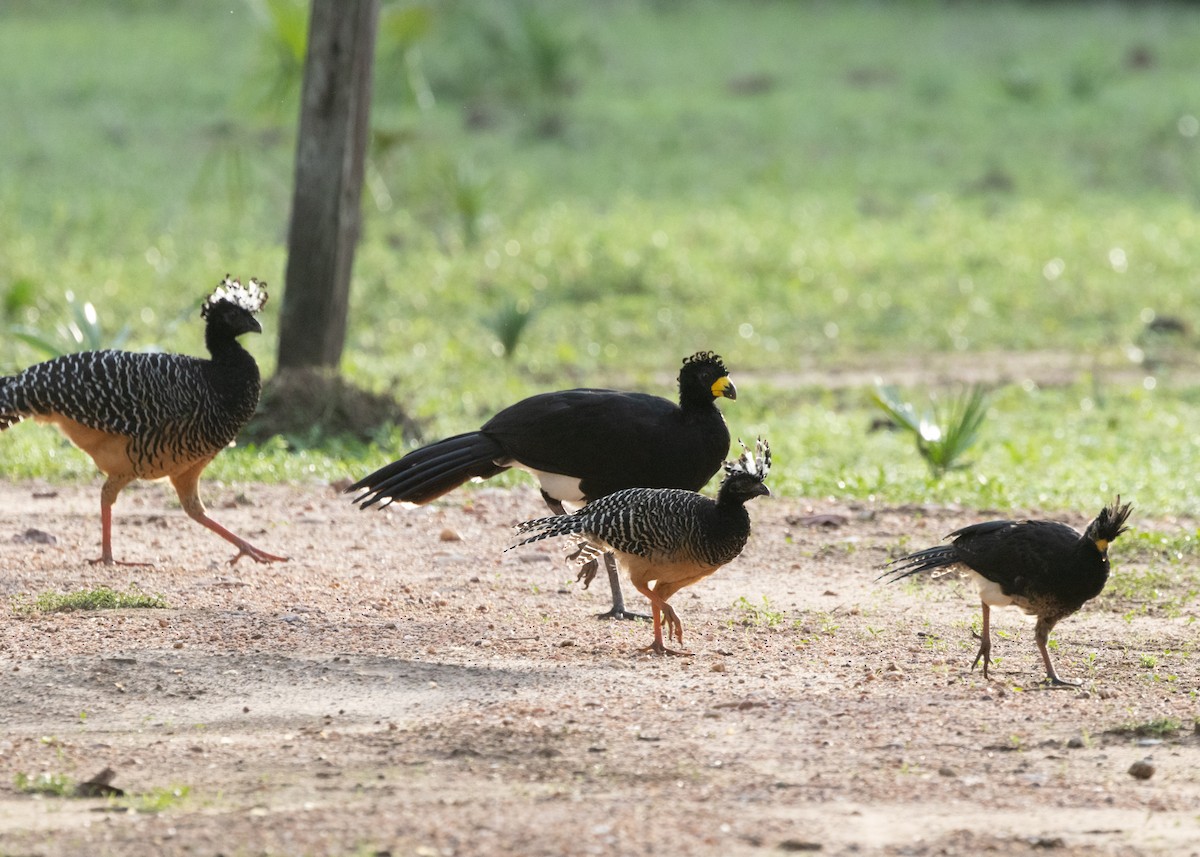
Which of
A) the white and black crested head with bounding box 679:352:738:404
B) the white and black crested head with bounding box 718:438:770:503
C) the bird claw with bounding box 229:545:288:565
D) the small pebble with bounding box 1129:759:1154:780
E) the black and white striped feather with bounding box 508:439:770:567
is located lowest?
the small pebble with bounding box 1129:759:1154:780

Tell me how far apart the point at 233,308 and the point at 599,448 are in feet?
5.86

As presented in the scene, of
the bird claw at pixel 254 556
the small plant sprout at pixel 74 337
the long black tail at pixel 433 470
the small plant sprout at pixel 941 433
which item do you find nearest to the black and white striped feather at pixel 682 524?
the long black tail at pixel 433 470

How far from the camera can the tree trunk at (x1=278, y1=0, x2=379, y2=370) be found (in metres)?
9.70

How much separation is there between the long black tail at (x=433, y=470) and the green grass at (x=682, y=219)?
221 cm

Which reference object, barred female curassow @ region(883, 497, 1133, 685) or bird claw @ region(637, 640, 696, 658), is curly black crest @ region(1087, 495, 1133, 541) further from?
bird claw @ region(637, 640, 696, 658)

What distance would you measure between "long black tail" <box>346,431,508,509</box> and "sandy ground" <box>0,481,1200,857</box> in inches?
17.0

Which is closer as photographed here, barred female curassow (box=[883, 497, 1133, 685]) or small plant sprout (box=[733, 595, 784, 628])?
barred female curassow (box=[883, 497, 1133, 685])

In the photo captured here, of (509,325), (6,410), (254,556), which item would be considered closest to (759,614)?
(254,556)

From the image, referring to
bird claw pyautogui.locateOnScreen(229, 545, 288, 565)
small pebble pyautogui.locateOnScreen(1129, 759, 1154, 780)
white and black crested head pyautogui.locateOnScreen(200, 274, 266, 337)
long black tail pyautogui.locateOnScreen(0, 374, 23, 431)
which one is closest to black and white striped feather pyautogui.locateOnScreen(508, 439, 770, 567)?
bird claw pyautogui.locateOnScreen(229, 545, 288, 565)

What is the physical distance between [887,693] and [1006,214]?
42.6 feet

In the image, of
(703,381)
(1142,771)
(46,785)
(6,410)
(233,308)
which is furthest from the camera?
(233,308)

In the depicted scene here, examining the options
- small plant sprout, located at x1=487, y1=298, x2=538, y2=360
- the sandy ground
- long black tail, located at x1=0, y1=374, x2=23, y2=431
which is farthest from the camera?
small plant sprout, located at x1=487, y1=298, x2=538, y2=360

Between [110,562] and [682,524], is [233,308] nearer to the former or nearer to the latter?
[110,562]

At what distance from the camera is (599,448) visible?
662cm
